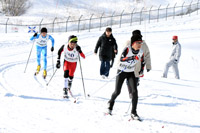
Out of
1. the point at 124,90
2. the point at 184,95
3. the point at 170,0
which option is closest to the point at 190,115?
the point at 184,95

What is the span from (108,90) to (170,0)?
60.1 meters

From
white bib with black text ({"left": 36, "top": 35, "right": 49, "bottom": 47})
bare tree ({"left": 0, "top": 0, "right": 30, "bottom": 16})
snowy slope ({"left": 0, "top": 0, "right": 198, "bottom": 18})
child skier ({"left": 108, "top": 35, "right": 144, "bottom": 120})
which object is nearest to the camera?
child skier ({"left": 108, "top": 35, "right": 144, "bottom": 120})

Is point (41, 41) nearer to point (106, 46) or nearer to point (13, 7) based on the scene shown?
point (106, 46)

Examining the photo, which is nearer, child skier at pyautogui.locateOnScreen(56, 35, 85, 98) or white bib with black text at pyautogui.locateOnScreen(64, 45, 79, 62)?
child skier at pyautogui.locateOnScreen(56, 35, 85, 98)

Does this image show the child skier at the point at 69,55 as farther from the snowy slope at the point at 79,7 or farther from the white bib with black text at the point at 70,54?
the snowy slope at the point at 79,7

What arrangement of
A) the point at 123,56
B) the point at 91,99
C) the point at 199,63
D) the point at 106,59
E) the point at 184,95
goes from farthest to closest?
the point at 199,63 < the point at 106,59 < the point at 184,95 < the point at 91,99 < the point at 123,56

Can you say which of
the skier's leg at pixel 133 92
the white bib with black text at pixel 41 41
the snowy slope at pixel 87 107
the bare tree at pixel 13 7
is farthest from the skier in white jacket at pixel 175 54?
the bare tree at pixel 13 7

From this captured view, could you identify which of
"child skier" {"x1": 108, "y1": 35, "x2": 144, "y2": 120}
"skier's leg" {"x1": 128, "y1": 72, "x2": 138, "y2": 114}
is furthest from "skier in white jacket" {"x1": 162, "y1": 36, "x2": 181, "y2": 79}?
"skier's leg" {"x1": 128, "y1": 72, "x2": 138, "y2": 114}

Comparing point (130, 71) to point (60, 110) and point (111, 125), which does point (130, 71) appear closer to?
point (111, 125)

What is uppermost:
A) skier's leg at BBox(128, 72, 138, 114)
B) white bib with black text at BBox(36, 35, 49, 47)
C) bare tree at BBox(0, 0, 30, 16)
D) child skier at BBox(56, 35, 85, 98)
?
bare tree at BBox(0, 0, 30, 16)

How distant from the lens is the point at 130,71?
18.5ft

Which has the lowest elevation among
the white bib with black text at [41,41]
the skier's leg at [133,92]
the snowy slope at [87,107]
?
the snowy slope at [87,107]

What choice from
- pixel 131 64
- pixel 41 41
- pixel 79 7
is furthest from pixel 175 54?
pixel 79 7

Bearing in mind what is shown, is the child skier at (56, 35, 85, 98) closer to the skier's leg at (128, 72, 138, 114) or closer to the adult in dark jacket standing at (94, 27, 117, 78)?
the skier's leg at (128, 72, 138, 114)
